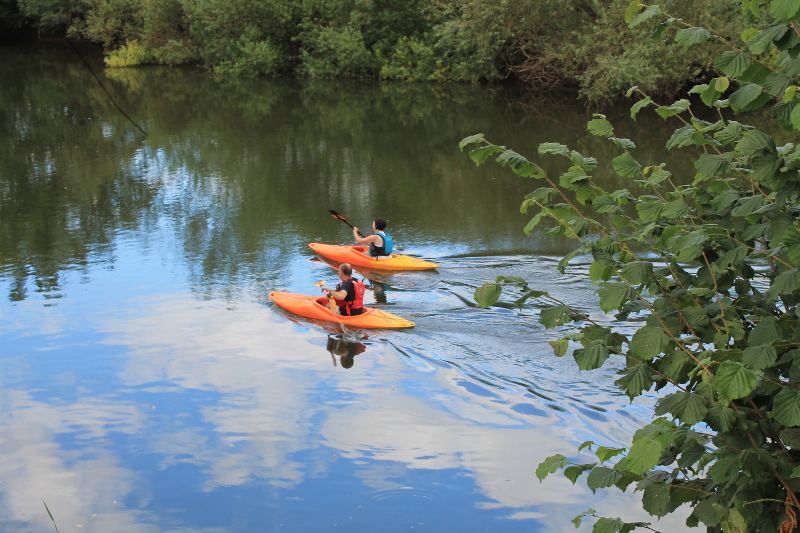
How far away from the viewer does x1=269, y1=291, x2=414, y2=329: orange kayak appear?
8.77m

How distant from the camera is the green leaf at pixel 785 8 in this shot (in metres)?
2.25

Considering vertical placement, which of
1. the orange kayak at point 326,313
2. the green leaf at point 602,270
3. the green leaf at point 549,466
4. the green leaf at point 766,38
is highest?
the green leaf at point 766,38

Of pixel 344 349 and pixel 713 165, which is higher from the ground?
pixel 713 165

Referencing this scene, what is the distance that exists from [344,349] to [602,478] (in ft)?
19.3

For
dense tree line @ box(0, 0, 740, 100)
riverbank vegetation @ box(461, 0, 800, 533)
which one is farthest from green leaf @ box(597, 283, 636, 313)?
dense tree line @ box(0, 0, 740, 100)

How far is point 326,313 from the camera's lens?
9.04m

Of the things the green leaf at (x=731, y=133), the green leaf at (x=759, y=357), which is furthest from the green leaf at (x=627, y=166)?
the green leaf at (x=759, y=357)

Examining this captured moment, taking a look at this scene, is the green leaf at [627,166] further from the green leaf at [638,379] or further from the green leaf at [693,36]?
the green leaf at [638,379]

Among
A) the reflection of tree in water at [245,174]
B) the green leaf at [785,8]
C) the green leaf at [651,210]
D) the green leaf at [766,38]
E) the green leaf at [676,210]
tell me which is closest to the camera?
the green leaf at [785,8]

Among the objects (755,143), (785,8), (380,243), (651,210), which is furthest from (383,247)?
(785,8)

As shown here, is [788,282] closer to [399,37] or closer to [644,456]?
[644,456]

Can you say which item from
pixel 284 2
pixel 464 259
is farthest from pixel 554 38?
pixel 464 259

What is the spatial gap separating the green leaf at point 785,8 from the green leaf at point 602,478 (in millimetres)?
1599

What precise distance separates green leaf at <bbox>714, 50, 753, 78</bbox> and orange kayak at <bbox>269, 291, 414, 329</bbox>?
6.25 meters
